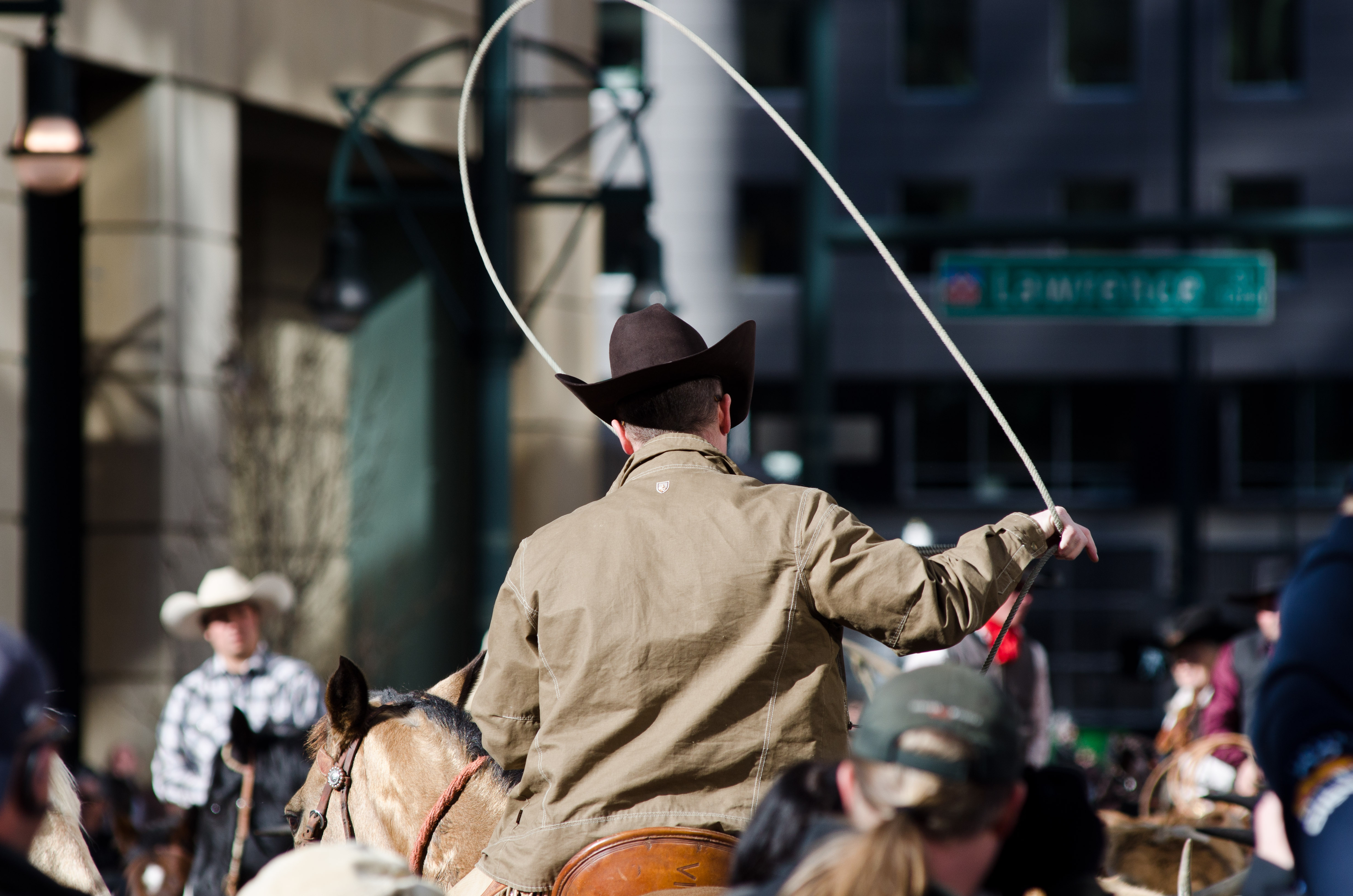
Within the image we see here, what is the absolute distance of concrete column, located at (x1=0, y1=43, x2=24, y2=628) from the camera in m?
11.8

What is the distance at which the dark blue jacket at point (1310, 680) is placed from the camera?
8.68 feet

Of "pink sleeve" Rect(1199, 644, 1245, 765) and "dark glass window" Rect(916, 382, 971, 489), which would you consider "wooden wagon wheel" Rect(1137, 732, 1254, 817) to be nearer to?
"pink sleeve" Rect(1199, 644, 1245, 765)

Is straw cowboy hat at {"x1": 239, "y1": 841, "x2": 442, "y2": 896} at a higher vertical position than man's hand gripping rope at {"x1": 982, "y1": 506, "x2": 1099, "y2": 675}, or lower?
lower

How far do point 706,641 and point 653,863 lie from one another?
0.43m

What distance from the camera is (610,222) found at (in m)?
31.2

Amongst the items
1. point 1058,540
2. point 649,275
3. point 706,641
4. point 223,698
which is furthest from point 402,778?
point 649,275

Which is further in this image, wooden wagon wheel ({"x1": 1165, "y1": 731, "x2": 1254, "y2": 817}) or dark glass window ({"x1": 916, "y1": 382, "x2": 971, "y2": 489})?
dark glass window ({"x1": 916, "y1": 382, "x2": 971, "y2": 489})

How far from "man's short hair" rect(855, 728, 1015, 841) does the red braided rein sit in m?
1.91

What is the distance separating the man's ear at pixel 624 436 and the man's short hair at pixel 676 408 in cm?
5

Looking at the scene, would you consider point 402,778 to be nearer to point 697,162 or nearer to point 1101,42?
point 697,162

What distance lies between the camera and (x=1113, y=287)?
1117 cm

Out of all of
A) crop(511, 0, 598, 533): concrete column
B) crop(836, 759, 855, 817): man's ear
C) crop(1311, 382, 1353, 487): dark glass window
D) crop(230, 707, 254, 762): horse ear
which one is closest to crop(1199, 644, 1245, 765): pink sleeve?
crop(230, 707, 254, 762): horse ear

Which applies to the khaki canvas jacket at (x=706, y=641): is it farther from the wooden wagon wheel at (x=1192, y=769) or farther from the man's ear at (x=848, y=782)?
the wooden wagon wheel at (x=1192, y=769)

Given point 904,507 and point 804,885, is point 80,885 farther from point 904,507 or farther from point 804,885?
point 904,507
